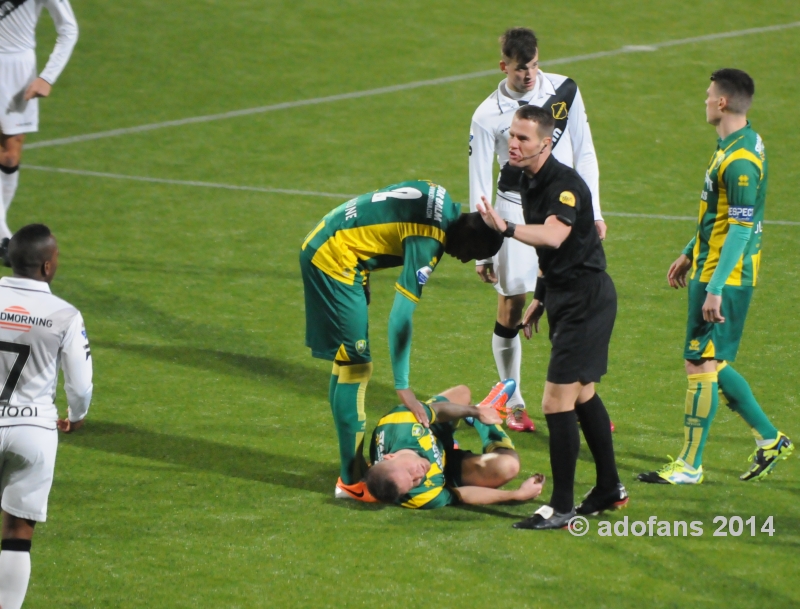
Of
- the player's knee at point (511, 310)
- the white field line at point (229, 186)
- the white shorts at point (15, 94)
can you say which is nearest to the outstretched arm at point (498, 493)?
the player's knee at point (511, 310)

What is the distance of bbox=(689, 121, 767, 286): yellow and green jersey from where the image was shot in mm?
5461

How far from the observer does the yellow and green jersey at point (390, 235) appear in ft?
17.7

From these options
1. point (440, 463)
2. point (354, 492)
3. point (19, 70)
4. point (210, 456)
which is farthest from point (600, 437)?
point (19, 70)

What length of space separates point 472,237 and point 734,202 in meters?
1.27

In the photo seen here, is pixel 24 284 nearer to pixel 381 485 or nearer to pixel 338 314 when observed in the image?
pixel 338 314

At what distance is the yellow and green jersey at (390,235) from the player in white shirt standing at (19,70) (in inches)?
148

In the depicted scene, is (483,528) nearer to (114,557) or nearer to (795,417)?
(114,557)

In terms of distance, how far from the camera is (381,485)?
539cm

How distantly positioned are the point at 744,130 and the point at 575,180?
1060 millimetres

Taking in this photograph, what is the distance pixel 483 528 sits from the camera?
5387mm

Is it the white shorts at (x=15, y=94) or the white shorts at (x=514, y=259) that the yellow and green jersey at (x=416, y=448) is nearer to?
the white shorts at (x=514, y=259)

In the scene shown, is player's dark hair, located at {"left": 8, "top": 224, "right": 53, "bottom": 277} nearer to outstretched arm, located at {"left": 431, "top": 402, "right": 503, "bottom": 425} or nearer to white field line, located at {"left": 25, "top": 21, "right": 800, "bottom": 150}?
outstretched arm, located at {"left": 431, "top": 402, "right": 503, "bottom": 425}

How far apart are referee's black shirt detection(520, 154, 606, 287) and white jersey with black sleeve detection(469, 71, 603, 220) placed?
1430 millimetres

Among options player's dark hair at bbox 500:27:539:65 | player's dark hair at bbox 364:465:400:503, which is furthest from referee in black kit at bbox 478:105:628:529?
player's dark hair at bbox 500:27:539:65
